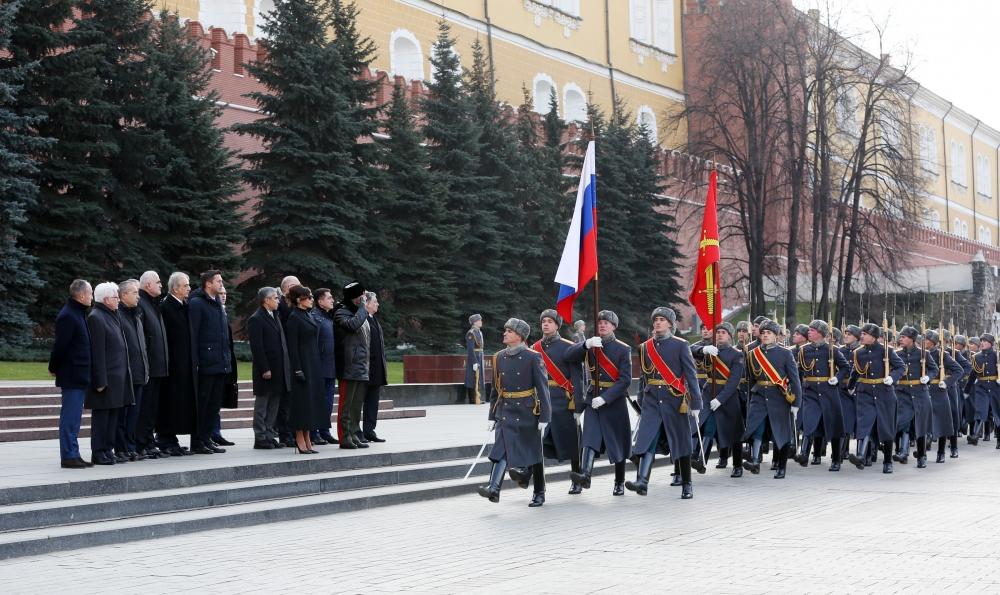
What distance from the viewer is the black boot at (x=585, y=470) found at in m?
11.4

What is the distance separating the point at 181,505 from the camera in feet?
31.6

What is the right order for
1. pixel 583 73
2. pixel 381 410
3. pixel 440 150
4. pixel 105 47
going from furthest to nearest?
1. pixel 583 73
2. pixel 440 150
3. pixel 105 47
4. pixel 381 410

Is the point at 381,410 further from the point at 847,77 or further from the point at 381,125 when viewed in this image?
the point at 847,77

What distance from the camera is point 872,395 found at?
49.2 feet

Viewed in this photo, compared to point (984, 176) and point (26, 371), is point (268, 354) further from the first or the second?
point (984, 176)

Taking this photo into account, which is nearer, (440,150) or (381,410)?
(381,410)

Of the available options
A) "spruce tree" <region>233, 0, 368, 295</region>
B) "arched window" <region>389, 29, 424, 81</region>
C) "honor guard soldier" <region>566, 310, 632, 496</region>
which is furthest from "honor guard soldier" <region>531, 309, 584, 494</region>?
"arched window" <region>389, 29, 424, 81</region>

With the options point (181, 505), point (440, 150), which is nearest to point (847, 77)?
point (440, 150)

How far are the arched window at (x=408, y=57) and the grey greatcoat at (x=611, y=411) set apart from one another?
27.2 m

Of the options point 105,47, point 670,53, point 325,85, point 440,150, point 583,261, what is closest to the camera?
point 583,261

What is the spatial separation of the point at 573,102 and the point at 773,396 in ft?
107

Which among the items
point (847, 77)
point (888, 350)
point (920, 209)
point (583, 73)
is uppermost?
point (583, 73)

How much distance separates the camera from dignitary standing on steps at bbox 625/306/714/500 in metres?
11.4

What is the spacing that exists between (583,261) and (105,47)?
40.0ft
